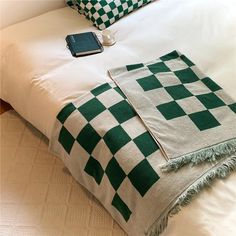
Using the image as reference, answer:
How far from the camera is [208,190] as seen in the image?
1.02 m

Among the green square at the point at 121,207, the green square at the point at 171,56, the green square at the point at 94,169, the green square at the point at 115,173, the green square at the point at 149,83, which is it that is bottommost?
the green square at the point at 121,207

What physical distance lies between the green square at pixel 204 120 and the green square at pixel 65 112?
47cm

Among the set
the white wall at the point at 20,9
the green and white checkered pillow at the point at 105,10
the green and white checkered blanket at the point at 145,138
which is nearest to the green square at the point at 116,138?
the green and white checkered blanket at the point at 145,138

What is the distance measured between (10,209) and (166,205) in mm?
829

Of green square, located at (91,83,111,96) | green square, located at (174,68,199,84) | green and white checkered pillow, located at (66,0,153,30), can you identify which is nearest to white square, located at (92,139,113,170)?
green square, located at (91,83,111,96)

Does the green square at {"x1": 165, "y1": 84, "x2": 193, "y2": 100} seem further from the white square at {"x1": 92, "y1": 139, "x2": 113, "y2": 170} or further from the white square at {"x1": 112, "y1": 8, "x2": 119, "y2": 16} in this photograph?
the white square at {"x1": 112, "y1": 8, "x2": 119, "y2": 16}

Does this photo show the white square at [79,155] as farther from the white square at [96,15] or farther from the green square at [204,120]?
the white square at [96,15]

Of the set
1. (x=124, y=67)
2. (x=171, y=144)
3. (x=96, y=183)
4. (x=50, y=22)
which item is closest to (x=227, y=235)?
(x=171, y=144)

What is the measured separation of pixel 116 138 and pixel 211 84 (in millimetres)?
478

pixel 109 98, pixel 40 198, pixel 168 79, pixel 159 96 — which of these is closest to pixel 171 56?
pixel 168 79

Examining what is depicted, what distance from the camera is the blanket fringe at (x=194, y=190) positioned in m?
1.01

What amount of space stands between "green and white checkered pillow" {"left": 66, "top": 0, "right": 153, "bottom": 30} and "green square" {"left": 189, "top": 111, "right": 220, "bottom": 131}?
779 millimetres

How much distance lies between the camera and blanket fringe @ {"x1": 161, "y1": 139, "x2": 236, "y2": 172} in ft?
3.48

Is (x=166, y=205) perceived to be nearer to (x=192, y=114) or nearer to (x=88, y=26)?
(x=192, y=114)
